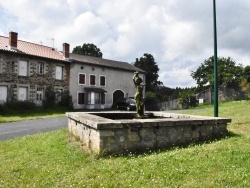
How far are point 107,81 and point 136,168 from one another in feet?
103

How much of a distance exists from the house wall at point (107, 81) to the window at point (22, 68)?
5.89 metres

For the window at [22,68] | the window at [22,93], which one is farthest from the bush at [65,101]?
the window at [22,68]

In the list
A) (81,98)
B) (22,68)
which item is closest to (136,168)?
(22,68)

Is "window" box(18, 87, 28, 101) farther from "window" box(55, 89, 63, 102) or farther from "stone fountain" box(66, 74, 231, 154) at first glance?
"stone fountain" box(66, 74, 231, 154)

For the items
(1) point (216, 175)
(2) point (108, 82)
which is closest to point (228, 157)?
(1) point (216, 175)

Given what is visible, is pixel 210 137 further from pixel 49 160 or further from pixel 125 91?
pixel 125 91

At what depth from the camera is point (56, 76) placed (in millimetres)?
30969

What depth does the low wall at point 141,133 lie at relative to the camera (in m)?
6.87

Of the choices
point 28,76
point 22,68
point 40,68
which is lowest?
point 28,76

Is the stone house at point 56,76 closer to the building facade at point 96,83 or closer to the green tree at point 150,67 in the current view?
the building facade at point 96,83

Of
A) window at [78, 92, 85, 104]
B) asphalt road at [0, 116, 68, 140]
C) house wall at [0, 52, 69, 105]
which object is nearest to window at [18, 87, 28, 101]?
house wall at [0, 52, 69, 105]

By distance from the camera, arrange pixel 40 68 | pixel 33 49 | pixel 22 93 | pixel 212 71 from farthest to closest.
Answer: pixel 212 71
pixel 33 49
pixel 40 68
pixel 22 93

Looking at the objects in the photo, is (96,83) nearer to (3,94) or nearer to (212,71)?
(3,94)

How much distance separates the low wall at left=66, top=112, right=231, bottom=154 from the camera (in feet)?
22.5
